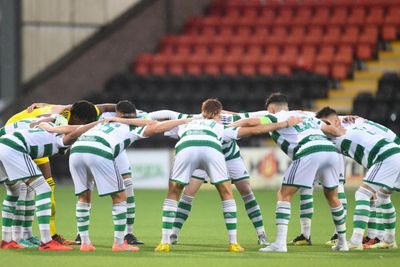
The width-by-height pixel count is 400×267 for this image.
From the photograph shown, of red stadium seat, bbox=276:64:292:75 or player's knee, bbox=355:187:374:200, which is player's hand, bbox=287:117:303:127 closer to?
player's knee, bbox=355:187:374:200

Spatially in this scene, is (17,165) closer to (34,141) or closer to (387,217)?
(34,141)

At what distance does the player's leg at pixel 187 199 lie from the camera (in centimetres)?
1213

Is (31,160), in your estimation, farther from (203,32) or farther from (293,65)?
→ (203,32)

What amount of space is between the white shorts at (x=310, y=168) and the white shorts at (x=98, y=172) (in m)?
1.89

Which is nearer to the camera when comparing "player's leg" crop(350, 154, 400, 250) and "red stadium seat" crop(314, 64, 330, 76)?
"player's leg" crop(350, 154, 400, 250)

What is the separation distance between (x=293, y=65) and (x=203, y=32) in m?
3.45

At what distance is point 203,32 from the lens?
2722 cm

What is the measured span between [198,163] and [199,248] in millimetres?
1157


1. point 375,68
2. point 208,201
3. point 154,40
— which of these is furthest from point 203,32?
point 208,201

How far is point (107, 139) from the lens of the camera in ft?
36.6

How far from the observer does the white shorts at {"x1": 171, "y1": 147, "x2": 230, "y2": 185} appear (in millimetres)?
11000

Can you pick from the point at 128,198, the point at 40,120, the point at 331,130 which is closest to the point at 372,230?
the point at 331,130

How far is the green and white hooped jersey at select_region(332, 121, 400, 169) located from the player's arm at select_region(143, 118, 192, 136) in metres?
1.85

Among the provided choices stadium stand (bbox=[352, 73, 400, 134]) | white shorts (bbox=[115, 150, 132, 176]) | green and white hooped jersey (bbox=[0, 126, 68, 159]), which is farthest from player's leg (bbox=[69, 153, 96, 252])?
stadium stand (bbox=[352, 73, 400, 134])
